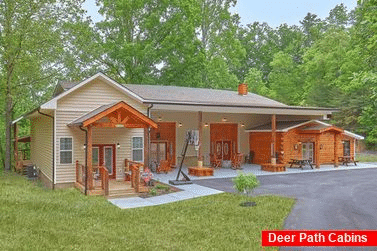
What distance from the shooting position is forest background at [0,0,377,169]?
22500mm

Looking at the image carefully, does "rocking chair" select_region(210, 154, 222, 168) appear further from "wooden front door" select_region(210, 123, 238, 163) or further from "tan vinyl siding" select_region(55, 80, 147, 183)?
"tan vinyl siding" select_region(55, 80, 147, 183)

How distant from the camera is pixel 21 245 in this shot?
25.2ft

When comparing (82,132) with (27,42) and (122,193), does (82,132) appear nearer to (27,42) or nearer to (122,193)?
(122,193)

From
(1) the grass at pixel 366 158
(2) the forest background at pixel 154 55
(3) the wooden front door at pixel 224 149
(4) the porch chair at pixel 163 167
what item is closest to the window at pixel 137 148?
(4) the porch chair at pixel 163 167

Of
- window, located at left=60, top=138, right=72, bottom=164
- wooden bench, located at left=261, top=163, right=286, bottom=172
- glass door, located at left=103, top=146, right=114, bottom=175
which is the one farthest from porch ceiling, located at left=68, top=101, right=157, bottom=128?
wooden bench, located at left=261, top=163, right=286, bottom=172

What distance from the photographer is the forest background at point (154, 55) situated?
2250cm

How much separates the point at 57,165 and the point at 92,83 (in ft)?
13.7

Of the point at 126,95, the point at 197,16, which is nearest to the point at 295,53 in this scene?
the point at 197,16

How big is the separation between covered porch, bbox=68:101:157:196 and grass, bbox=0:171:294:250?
116 centimetres

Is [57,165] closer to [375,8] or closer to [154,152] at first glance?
[154,152]

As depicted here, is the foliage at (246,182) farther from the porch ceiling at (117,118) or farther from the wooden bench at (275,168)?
the wooden bench at (275,168)

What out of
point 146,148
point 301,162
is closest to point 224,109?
point 146,148

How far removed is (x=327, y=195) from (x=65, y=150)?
1151 cm

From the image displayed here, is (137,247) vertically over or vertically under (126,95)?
under
